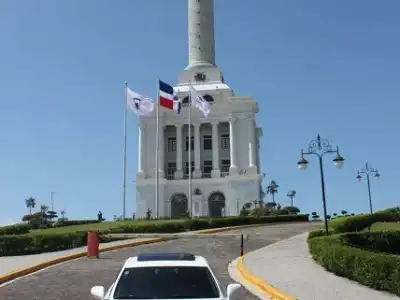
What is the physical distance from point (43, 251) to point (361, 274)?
17907 millimetres

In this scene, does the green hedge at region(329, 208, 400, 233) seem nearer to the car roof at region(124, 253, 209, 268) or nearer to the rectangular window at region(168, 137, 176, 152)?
the car roof at region(124, 253, 209, 268)

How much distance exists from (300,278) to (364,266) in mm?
2374

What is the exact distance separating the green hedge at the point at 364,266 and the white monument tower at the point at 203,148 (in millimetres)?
55609

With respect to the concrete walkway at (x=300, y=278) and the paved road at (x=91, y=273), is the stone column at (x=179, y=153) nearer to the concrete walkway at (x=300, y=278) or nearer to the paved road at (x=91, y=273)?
the paved road at (x=91, y=273)

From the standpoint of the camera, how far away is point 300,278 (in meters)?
15.0

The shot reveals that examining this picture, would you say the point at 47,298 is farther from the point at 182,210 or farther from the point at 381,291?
the point at 182,210

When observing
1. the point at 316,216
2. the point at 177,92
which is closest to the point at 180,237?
the point at 316,216

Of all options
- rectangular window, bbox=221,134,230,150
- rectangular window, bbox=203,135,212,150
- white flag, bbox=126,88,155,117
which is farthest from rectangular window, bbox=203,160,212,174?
white flag, bbox=126,88,155,117

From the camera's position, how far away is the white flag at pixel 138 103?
181ft

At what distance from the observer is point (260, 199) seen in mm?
73438

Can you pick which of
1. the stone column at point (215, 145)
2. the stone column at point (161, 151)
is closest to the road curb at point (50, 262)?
the stone column at point (161, 151)

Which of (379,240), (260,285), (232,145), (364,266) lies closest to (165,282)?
(260,285)

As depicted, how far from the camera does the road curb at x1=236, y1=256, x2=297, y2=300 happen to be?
12295 mm

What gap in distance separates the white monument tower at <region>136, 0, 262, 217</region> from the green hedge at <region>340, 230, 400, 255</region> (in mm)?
46068
